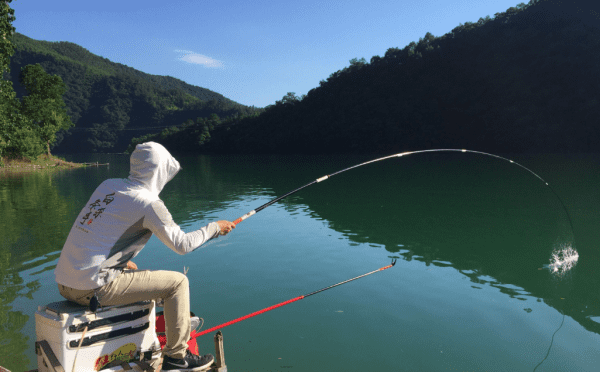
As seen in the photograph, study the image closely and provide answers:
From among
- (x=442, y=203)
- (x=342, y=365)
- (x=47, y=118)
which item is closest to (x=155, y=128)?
(x=47, y=118)

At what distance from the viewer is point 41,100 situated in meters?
52.8

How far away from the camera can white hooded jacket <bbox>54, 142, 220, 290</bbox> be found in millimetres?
3035

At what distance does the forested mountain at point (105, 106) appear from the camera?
538ft

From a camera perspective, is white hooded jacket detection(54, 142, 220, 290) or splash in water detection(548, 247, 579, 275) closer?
white hooded jacket detection(54, 142, 220, 290)

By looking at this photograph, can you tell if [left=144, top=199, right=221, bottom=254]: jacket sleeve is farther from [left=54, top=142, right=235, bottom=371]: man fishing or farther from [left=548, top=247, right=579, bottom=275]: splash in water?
[left=548, top=247, right=579, bottom=275]: splash in water

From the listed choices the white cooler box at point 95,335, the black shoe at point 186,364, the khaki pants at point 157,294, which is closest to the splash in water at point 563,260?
→ the black shoe at point 186,364

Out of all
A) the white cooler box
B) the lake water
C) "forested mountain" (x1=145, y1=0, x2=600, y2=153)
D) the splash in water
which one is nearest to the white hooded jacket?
the white cooler box

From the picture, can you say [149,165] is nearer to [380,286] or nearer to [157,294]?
[157,294]

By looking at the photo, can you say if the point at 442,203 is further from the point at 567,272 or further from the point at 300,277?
the point at 300,277

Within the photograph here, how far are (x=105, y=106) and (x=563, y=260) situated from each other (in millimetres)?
193498

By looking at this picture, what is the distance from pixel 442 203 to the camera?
18.0 meters

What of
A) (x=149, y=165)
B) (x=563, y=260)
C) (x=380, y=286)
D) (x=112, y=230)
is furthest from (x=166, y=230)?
(x=563, y=260)

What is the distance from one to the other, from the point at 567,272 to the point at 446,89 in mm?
79952

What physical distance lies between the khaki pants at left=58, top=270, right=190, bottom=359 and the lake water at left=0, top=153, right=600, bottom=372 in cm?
160
